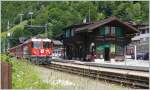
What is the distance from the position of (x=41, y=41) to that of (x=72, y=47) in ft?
66.4

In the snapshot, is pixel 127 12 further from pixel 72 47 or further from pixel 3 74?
pixel 3 74

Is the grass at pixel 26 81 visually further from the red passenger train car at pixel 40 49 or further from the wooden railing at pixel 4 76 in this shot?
the red passenger train car at pixel 40 49

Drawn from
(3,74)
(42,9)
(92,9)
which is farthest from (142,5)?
(3,74)

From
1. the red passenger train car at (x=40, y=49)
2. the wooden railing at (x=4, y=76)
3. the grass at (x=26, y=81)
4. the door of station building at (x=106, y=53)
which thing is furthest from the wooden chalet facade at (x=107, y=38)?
the wooden railing at (x=4, y=76)

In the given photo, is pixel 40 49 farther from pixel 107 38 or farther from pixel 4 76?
pixel 4 76

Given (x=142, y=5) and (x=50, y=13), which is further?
(x=142, y=5)

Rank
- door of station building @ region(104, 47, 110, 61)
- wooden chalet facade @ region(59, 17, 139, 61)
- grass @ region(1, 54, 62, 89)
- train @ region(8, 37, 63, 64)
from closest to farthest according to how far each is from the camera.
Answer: grass @ region(1, 54, 62, 89), train @ region(8, 37, 63, 64), wooden chalet facade @ region(59, 17, 139, 61), door of station building @ region(104, 47, 110, 61)

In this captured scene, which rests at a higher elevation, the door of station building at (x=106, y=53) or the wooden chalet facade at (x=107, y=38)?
the wooden chalet facade at (x=107, y=38)

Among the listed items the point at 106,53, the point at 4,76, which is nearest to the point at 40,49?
the point at 106,53

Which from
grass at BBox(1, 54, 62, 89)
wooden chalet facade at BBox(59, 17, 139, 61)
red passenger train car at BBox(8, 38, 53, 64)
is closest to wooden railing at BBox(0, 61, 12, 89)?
grass at BBox(1, 54, 62, 89)

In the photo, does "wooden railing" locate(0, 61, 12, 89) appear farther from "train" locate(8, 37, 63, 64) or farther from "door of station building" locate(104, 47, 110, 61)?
"door of station building" locate(104, 47, 110, 61)

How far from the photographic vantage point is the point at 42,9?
68.5 meters

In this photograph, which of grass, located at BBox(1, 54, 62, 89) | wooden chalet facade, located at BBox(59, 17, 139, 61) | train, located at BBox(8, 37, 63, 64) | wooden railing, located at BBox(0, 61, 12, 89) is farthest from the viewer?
wooden chalet facade, located at BBox(59, 17, 139, 61)

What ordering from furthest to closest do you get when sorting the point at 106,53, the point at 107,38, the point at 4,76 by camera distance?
the point at 107,38
the point at 106,53
the point at 4,76
